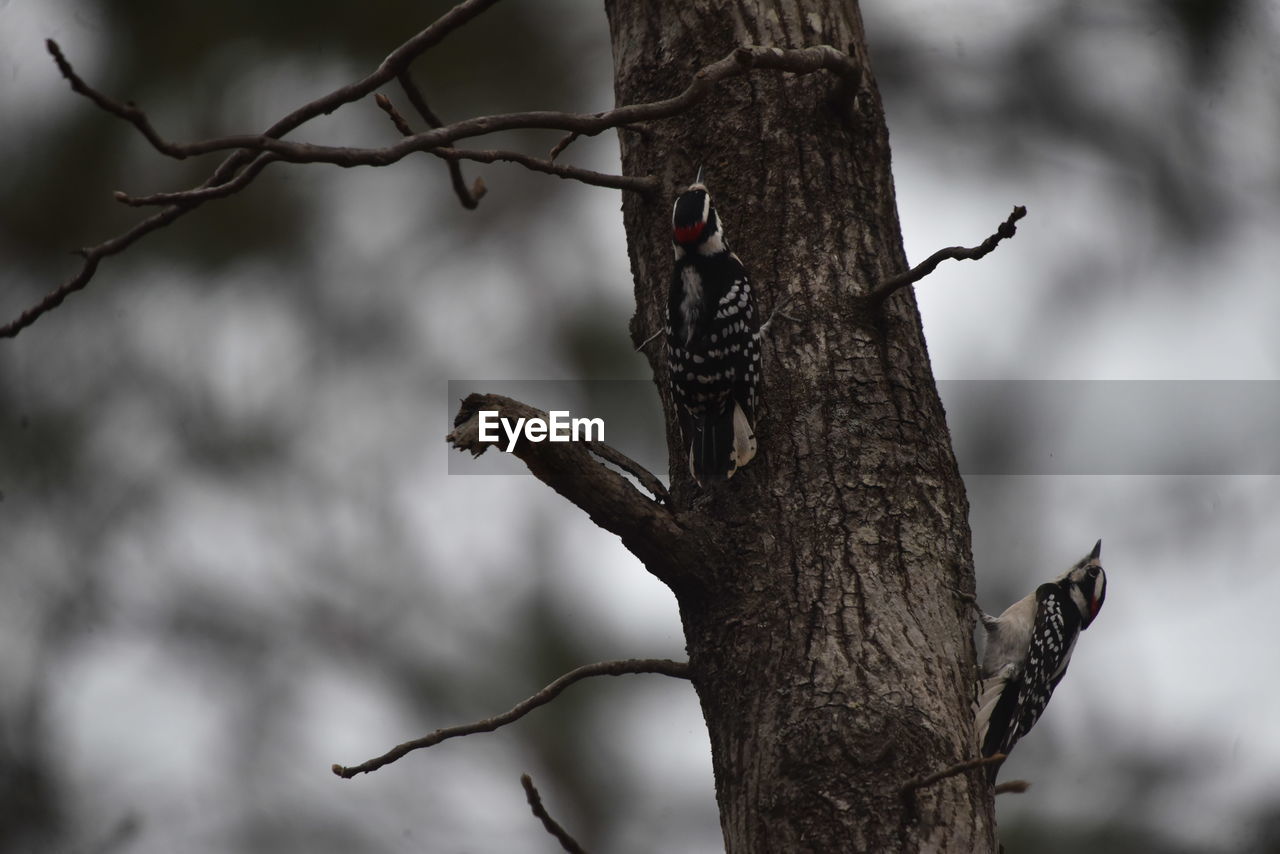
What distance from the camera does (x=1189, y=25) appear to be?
5.78 metres

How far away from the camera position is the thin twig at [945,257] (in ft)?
6.18

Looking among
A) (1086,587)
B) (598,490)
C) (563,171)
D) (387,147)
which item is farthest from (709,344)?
(1086,587)

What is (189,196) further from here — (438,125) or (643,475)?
(643,475)

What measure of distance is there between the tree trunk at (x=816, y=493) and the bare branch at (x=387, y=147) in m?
0.34

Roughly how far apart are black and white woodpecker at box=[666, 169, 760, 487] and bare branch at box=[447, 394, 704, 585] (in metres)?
0.21

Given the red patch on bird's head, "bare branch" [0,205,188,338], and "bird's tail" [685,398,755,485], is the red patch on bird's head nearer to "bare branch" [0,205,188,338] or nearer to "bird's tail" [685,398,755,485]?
"bird's tail" [685,398,755,485]

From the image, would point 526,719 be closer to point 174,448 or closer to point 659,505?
point 174,448

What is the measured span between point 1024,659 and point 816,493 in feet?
4.71

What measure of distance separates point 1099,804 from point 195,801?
456cm

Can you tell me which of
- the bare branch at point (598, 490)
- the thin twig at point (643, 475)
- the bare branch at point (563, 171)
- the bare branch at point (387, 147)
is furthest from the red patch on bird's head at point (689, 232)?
the bare branch at point (598, 490)

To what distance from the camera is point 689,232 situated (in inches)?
91.4

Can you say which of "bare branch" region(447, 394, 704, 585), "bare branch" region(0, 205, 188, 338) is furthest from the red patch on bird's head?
"bare branch" region(0, 205, 188, 338)

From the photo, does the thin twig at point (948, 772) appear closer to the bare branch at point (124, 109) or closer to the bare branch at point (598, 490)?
the bare branch at point (598, 490)

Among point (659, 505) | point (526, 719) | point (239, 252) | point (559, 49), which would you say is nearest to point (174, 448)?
point (239, 252)
